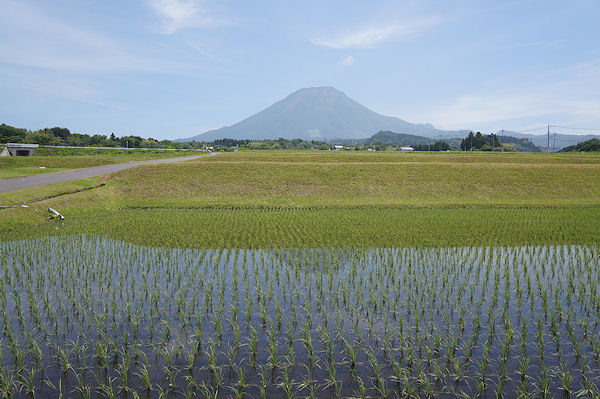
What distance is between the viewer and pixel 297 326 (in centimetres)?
777

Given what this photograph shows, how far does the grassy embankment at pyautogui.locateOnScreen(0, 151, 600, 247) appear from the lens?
53.9ft

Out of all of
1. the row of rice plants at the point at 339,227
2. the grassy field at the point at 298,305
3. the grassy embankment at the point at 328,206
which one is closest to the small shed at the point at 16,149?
the grassy embankment at the point at 328,206

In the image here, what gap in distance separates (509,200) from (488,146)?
283ft

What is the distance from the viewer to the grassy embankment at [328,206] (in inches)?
647

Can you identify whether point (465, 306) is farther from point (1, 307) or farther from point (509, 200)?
point (509, 200)

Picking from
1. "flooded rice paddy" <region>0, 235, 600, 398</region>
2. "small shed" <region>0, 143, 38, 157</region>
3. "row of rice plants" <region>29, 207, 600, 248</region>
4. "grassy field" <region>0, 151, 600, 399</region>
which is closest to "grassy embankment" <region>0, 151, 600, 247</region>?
"row of rice plants" <region>29, 207, 600, 248</region>

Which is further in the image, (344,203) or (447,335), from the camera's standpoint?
(344,203)

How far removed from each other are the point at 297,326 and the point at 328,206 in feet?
61.5

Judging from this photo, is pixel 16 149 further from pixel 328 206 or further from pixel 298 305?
pixel 298 305

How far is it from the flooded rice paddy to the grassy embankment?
365cm

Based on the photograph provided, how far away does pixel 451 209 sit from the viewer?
81.4 feet

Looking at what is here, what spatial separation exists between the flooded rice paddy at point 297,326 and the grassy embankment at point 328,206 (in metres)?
3.65

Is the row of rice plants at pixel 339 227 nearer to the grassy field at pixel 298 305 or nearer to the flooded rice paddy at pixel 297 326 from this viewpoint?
the grassy field at pixel 298 305

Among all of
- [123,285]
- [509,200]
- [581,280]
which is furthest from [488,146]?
[123,285]
